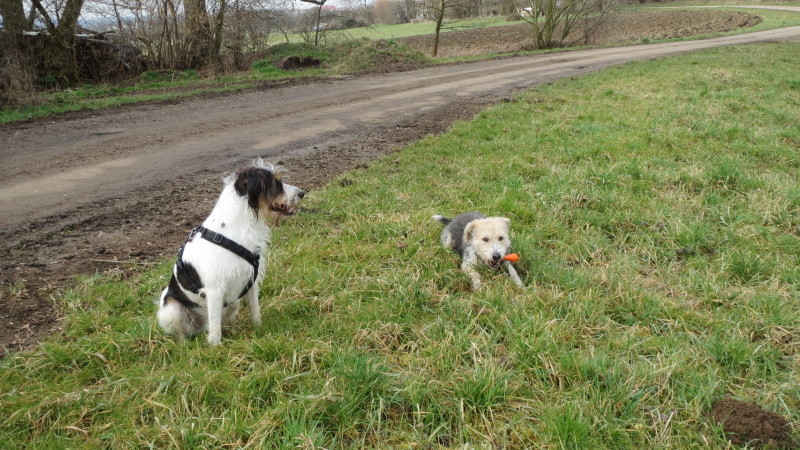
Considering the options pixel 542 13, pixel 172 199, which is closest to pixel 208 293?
pixel 172 199

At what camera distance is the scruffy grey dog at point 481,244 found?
4.75 meters

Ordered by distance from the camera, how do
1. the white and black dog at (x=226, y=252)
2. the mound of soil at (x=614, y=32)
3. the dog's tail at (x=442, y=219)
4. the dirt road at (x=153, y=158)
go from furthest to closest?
1. the mound of soil at (x=614, y=32)
2. the dog's tail at (x=442, y=219)
3. the dirt road at (x=153, y=158)
4. the white and black dog at (x=226, y=252)

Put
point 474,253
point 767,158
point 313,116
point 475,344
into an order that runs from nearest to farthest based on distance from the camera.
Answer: point 475,344 → point 474,253 → point 767,158 → point 313,116

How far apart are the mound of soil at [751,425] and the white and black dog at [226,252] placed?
10.7 ft

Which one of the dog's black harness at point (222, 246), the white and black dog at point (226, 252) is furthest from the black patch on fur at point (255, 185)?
the dog's black harness at point (222, 246)

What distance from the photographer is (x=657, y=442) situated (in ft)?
9.17

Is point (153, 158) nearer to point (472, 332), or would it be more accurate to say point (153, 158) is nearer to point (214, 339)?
point (214, 339)

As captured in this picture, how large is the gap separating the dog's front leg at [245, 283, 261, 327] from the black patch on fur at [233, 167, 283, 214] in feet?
2.20

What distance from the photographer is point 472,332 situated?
3.86 meters

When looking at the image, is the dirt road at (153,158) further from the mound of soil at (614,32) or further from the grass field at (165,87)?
the mound of soil at (614,32)

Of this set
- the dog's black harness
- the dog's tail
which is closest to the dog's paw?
the dog's black harness

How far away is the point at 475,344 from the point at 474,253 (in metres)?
1.48

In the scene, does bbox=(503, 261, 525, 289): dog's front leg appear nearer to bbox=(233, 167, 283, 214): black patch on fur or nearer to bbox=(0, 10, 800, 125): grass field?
bbox=(233, 167, 283, 214): black patch on fur

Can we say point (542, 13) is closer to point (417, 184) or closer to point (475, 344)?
point (417, 184)
